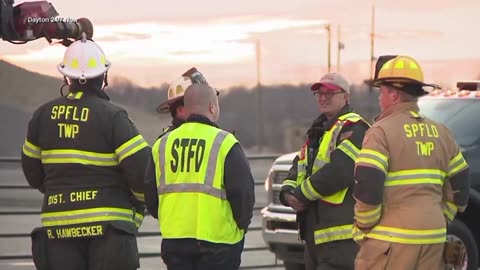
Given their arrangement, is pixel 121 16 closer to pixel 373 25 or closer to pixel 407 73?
pixel 373 25

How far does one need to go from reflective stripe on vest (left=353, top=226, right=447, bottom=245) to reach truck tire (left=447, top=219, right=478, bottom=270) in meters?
3.52

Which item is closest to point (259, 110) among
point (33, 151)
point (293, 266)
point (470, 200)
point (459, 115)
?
point (293, 266)

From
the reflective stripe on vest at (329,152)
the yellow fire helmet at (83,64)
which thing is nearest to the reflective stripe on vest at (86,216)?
the yellow fire helmet at (83,64)

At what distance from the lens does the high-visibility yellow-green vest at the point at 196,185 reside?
5.31 meters

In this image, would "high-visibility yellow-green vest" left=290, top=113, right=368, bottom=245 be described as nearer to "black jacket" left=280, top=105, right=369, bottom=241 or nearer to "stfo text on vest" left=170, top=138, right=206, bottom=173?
"black jacket" left=280, top=105, right=369, bottom=241

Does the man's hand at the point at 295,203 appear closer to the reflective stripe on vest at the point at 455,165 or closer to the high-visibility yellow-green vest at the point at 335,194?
the high-visibility yellow-green vest at the point at 335,194

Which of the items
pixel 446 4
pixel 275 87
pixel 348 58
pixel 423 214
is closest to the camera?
pixel 423 214

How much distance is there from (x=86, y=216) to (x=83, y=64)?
800 mm

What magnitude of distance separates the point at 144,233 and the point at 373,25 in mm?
3037

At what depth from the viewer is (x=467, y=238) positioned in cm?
880

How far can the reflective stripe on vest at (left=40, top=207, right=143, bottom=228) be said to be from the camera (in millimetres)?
5453

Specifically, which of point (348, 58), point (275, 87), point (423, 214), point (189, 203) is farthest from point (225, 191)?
point (275, 87)

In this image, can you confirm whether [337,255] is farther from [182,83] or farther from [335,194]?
[182,83]

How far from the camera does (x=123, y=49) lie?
34.2 feet
